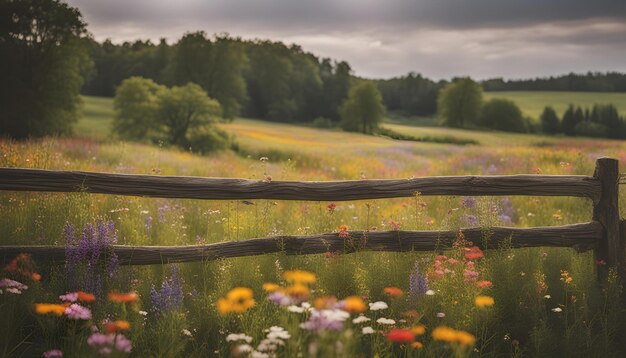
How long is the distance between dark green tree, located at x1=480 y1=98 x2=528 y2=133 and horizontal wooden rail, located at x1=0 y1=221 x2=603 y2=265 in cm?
4374

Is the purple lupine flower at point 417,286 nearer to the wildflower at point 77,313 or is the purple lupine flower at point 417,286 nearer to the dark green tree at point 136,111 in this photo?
the wildflower at point 77,313

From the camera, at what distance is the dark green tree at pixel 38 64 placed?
25375mm

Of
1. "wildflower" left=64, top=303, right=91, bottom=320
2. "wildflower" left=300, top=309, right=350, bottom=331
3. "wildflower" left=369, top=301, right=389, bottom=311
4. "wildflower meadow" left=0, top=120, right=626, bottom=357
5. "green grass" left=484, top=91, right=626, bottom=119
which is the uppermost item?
"green grass" left=484, top=91, right=626, bottom=119

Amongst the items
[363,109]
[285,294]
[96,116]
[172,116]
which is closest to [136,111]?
[172,116]

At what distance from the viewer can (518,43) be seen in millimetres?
37406

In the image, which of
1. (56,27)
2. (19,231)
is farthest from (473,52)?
(19,231)

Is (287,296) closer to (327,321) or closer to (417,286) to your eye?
(327,321)

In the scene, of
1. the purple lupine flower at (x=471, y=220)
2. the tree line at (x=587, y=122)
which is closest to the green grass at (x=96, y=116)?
the purple lupine flower at (x=471, y=220)

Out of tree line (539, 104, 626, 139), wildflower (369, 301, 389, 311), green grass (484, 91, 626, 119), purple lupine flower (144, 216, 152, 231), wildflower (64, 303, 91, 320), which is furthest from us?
green grass (484, 91, 626, 119)

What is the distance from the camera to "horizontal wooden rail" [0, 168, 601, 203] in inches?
199

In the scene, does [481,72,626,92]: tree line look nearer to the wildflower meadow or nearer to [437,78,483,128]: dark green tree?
[437,78,483,128]: dark green tree

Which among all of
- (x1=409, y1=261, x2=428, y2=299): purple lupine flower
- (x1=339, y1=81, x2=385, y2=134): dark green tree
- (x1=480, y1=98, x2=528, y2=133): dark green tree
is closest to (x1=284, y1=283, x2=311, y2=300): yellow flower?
(x1=409, y1=261, x2=428, y2=299): purple lupine flower

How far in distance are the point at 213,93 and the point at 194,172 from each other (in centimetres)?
3535

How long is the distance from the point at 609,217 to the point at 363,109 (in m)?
35.7
